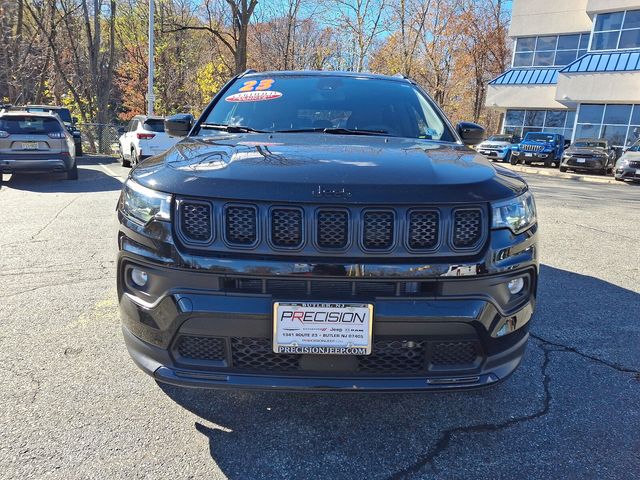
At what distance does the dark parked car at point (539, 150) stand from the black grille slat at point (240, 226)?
2376cm

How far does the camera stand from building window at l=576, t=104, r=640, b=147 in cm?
2420

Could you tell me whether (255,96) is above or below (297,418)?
above

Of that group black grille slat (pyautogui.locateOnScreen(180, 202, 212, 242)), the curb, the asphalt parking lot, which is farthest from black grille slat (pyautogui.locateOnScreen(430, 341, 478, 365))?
the curb

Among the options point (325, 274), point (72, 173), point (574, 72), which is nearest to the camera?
point (325, 274)

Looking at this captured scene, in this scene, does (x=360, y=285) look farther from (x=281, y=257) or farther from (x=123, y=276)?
(x=123, y=276)

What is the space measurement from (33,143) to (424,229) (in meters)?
11.0

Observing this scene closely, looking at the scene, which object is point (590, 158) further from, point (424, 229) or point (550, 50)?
point (424, 229)

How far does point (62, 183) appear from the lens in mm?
11008

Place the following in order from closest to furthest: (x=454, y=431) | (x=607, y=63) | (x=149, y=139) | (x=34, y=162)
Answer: (x=454, y=431), (x=34, y=162), (x=149, y=139), (x=607, y=63)

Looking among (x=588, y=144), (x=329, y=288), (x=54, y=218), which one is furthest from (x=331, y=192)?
(x=588, y=144)

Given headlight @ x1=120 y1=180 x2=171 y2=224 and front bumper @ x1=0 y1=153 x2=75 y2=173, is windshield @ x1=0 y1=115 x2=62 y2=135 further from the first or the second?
headlight @ x1=120 y1=180 x2=171 y2=224

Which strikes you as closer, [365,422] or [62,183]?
[365,422]

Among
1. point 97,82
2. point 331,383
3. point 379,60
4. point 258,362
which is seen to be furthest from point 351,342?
point 379,60

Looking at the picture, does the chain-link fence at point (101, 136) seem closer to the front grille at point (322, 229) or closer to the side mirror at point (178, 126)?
the side mirror at point (178, 126)
